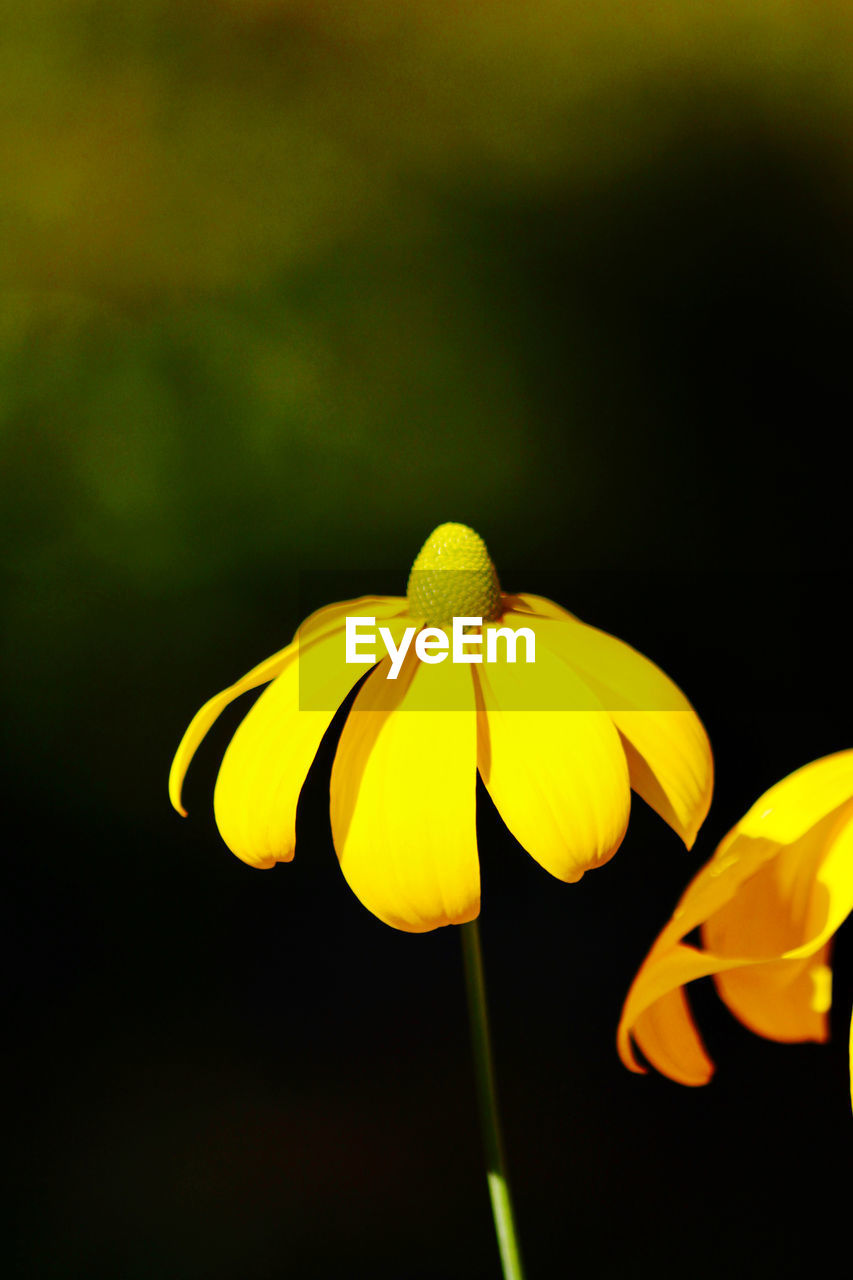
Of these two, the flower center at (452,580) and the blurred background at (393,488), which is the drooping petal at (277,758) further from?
the blurred background at (393,488)

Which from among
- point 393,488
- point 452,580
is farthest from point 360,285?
point 452,580

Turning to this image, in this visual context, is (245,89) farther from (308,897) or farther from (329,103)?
(308,897)

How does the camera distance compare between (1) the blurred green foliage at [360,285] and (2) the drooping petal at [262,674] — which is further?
(1) the blurred green foliage at [360,285]

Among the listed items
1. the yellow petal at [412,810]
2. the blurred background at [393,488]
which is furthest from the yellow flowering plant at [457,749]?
the blurred background at [393,488]

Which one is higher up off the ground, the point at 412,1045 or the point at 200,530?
the point at 200,530

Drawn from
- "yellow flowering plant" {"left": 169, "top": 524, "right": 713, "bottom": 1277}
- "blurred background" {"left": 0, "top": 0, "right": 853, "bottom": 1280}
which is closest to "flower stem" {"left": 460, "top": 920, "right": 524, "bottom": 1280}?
"yellow flowering plant" {"left": 169, "top": 524, "right": 713, "bottom": 1277}

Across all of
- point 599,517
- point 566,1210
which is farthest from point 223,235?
point 566,1210

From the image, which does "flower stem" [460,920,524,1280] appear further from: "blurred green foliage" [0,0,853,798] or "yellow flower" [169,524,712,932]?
"blurred green foliage" [0,0,853,798]
